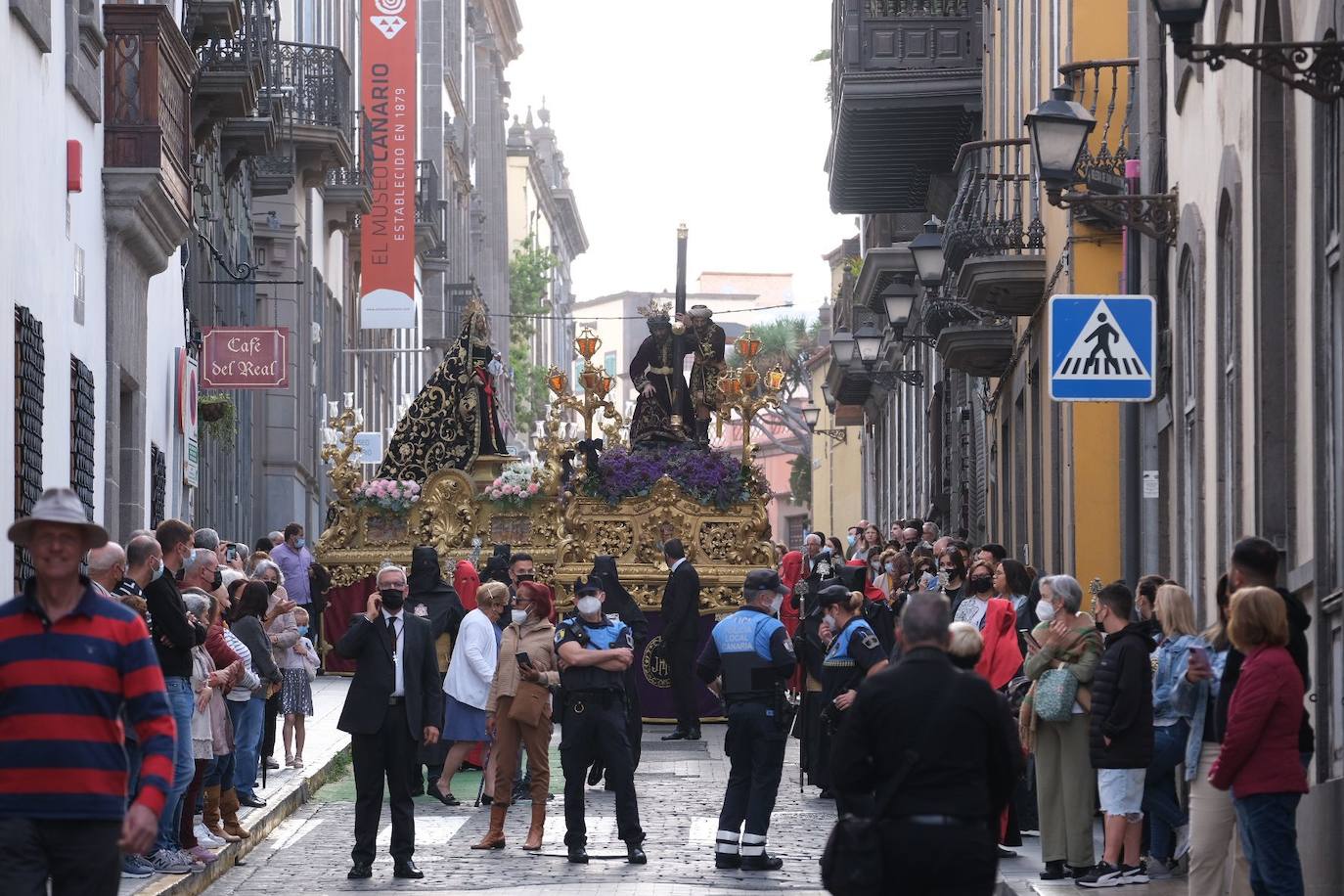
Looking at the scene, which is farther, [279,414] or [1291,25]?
[279,414]

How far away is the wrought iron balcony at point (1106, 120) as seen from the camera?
20172 millimetres

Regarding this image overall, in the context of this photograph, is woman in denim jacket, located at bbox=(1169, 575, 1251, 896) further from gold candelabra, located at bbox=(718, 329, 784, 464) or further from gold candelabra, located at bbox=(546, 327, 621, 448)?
gold candelabra, located at bbox=(546, 327, 621, 448)

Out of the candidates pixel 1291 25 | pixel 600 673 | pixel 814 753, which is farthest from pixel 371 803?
pixel 1291 25

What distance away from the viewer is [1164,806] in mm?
14078

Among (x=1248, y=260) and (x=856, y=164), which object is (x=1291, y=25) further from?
(x=856, y=164)

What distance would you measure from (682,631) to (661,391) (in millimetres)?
4328

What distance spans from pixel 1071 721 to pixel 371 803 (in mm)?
3890

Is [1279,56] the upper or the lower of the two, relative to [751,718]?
upper

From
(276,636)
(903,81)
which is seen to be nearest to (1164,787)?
(276,636)

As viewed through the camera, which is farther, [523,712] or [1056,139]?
[523,712]

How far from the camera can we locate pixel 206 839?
50.4ft

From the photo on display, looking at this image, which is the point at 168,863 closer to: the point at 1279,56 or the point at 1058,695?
the point at 1058,695

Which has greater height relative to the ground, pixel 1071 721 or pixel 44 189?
pixel 44 189

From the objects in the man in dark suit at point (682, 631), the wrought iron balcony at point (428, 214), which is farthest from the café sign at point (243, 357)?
the wrought iron balcony at point (428, 214)
